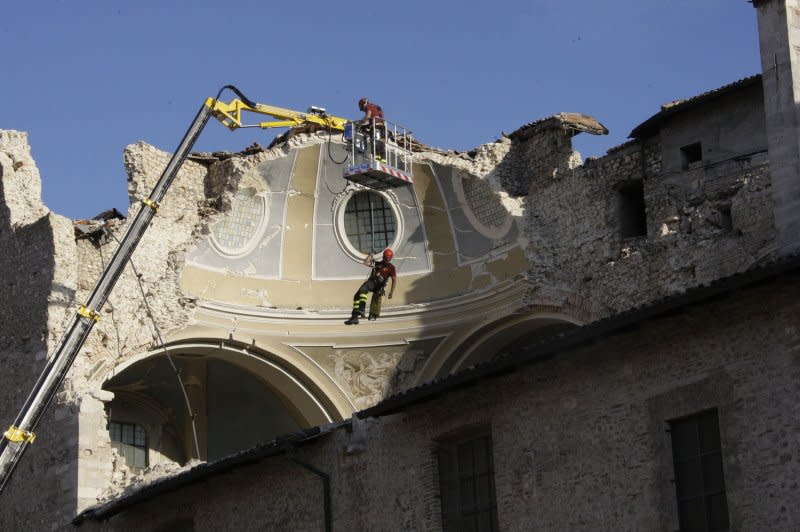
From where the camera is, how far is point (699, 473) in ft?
63.2

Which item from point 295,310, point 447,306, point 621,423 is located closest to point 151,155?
point 295,310

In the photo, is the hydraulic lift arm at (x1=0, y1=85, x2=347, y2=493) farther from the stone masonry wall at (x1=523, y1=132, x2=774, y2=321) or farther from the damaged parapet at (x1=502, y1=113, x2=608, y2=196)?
the stone masonry wall at (x1=523, y1=132, x2=774, y2=321)

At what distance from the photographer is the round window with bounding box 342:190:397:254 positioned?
34.7 metres

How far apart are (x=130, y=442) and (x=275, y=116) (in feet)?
24.6

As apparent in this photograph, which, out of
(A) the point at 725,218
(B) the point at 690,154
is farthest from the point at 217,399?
(A) the point at 725,218

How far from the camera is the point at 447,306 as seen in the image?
3400cm

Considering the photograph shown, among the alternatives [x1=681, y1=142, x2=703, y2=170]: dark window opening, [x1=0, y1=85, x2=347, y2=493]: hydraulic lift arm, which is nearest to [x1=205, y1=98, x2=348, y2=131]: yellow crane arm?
[x1=0, y1=85, x2=347, y2=493]: hydraulic lift arm

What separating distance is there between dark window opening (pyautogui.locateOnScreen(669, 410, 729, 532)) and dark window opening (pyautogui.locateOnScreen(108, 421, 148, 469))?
18.1 meters

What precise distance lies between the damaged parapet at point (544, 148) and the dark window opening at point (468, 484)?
1075 cm

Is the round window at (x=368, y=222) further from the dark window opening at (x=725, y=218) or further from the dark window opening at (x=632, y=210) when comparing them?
the dark window opening at (x=725, y=218)

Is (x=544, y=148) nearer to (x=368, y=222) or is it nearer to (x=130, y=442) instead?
(x=368, y=222)

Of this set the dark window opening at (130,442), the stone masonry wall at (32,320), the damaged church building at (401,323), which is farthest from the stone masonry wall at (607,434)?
the dark window opening at (130,442)

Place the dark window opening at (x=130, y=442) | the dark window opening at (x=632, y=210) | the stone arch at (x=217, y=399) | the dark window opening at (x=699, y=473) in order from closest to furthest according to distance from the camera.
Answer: the dark window opening at (x=699, y=473) → the dark window opening at (x=632, y=210) → the stone arch at (x=217, y=399) → the dark window opening at (x=130, y=442)

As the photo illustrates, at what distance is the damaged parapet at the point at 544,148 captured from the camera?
32.6 meters
